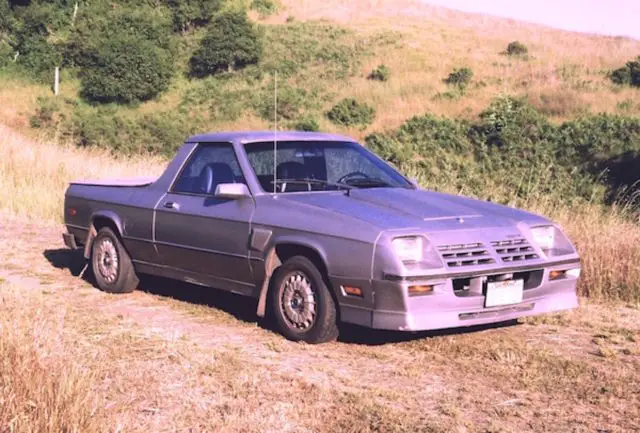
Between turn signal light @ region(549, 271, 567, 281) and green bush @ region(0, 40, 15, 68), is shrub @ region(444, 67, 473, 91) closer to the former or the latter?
green bush @ region(0, 40, 15, 68)

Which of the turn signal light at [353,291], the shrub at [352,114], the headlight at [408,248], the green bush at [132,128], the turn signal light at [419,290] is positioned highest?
the shrub at [352,114]

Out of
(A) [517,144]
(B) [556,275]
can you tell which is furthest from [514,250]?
(A) [517,144]

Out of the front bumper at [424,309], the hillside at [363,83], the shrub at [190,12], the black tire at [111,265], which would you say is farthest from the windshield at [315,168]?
the shrub at [190,12]

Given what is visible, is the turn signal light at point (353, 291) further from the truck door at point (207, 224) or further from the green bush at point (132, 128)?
the green bush at point (132, 128)

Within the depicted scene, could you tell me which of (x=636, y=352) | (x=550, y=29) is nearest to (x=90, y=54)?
(x=550, y=29)

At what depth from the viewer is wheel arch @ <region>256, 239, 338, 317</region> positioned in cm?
632

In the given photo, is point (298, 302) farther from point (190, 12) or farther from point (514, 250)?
point (190, 12)

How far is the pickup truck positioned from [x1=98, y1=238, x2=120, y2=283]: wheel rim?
0.03 metres

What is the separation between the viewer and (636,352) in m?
6.38

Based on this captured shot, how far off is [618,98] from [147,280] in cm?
3575

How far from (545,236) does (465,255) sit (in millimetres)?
935

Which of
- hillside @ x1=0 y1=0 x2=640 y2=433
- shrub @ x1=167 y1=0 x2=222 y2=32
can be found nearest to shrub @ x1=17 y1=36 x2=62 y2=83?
shrub @ x1=167 y1=0 x2=222 y2=32

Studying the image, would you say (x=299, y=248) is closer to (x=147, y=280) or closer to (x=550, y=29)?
(x=147, y=280)

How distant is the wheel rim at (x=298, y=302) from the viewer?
643cm
